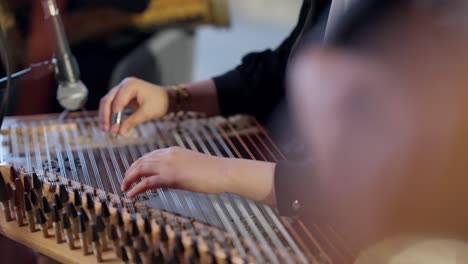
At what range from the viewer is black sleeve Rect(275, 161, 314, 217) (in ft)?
3.71

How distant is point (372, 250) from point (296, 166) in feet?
0.74

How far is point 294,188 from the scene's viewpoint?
44.9 inches

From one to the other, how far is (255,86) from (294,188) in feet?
1.72

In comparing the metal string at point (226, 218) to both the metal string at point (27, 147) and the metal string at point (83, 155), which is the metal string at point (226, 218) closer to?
the metal string at point (83, 155)

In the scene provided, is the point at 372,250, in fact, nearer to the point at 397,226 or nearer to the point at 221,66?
the point at 397,226

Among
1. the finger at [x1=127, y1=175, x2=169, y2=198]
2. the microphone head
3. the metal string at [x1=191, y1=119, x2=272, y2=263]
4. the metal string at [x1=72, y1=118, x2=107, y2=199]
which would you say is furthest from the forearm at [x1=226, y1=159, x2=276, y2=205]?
the microphone head

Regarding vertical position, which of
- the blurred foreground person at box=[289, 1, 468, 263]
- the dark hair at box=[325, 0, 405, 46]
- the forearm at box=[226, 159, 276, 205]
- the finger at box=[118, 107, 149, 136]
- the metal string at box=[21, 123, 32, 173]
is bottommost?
the metal string at box=[21, 123, 32, 173]

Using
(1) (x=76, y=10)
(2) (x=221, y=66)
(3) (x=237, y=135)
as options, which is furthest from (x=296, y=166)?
(1) (x=76, y=10)

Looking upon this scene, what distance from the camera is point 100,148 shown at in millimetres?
1411

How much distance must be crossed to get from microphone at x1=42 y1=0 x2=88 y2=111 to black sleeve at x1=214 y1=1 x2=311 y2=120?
0.37 m

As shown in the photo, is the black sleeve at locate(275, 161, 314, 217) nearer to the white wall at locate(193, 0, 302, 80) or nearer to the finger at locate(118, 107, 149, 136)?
the finger at locate(118, 107, 149, 136)

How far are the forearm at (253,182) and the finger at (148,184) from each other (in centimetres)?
13

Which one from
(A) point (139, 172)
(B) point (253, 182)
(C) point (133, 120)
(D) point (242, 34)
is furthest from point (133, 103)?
(D) point (242, 34)

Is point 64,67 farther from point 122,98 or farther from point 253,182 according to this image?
point 253,182
